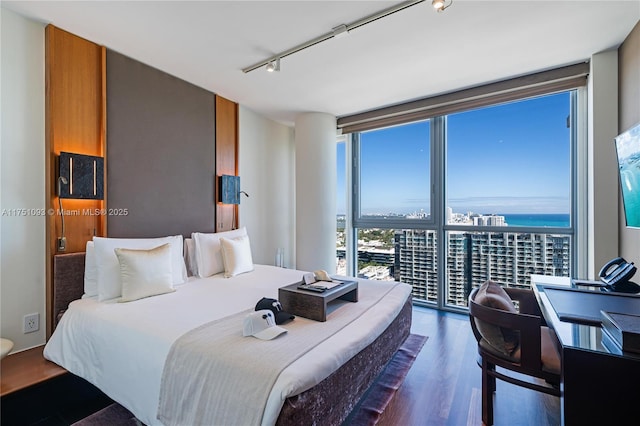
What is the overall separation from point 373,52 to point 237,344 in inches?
101

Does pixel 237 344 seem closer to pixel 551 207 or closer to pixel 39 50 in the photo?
pixel 39 50

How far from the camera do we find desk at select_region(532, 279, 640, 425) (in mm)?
1073

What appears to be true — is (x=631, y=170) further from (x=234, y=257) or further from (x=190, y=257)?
(x=190, y=257)

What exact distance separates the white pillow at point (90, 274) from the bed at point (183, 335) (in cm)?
5

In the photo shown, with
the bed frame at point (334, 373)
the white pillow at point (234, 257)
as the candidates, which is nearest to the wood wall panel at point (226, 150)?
the white pillow at point (234, 257)

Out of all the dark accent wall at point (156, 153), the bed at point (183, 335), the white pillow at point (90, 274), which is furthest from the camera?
the dark accent wall at point (156, 153)

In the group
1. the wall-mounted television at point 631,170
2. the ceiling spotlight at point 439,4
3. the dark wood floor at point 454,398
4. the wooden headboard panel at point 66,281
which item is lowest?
the dark wood floor at point 454,398

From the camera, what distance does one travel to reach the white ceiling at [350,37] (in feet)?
6.60

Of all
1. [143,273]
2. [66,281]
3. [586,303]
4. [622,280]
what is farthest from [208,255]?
[622,280]

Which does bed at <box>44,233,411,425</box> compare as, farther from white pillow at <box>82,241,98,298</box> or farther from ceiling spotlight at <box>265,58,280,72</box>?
ceiling spotlight at <box>265,58,280,72</box>

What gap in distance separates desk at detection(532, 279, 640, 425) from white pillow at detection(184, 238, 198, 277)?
9.64 feet

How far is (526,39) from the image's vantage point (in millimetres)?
2361

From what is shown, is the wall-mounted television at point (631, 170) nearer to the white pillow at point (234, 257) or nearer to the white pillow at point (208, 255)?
the white pillow at point (234, 257)

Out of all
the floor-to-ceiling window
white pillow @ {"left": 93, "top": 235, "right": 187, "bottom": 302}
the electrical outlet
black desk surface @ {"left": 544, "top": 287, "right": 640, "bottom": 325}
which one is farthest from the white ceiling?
the electrical outlet
